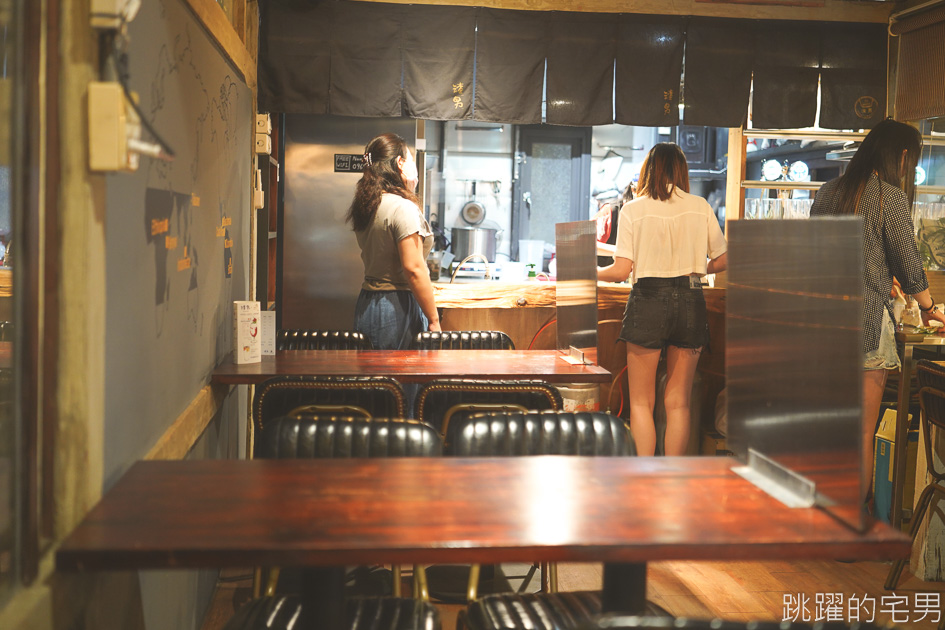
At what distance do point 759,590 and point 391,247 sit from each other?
2.23 meters

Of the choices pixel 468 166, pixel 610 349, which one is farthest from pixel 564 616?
A: pixel 468 166

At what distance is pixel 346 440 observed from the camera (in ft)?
7.22

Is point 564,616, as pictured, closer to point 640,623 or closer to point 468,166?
point 640,623

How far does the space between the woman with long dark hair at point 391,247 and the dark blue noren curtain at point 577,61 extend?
1488 millimetres

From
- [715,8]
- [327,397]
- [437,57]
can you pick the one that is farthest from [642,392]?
[715,8]

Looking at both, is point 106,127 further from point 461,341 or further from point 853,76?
point 853,76

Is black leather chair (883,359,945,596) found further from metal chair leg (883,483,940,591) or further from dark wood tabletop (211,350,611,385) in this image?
dark wood tabletop (211,350,611,385)

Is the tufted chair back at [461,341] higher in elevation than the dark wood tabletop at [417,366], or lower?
higher

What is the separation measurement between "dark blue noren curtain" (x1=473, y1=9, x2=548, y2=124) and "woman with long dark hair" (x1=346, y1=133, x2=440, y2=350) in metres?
1.28

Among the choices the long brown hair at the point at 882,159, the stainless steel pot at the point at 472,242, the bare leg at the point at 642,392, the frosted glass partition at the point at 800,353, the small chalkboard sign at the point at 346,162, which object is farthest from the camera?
the stainless steel pot at the point at 472,242

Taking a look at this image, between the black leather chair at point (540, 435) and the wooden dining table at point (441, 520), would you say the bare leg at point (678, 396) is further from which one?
the wooden dining table at point (441, 520)

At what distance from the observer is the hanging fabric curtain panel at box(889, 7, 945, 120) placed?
502 cm

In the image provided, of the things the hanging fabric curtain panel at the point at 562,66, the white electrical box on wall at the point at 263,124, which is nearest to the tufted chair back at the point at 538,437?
the white electrical box on wall at the point at 263,124

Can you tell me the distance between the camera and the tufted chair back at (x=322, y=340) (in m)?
4.19
